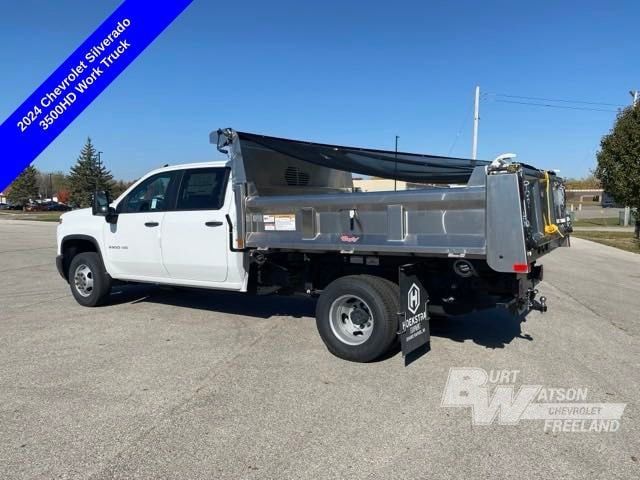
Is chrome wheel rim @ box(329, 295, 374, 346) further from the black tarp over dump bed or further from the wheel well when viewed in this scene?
the wheel well

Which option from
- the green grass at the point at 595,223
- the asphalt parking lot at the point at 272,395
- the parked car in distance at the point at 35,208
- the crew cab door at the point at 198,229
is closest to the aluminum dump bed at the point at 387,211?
the crew cab door at the point at 198,229

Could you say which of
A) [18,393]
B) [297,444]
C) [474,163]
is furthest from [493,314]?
[18,393]

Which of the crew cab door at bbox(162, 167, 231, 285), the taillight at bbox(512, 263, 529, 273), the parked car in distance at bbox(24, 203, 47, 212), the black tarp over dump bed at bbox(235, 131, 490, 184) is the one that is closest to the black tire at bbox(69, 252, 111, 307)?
the crew cab door at bbox(162, 167, 231, 285)

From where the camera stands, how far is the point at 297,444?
3.62 meters

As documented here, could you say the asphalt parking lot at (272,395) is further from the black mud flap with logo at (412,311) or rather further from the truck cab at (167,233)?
the truck cab at (167,233)

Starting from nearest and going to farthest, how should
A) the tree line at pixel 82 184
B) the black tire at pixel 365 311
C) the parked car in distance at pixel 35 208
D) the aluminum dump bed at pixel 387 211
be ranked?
1. the aluminum dump bed at pixel 387 211
2. the black tire at pixel 365 311
3. the tree line at pixel 82 184
4. the parked car in distance at pixel 35 208

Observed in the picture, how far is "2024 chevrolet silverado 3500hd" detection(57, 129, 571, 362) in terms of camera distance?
4641 millimetres

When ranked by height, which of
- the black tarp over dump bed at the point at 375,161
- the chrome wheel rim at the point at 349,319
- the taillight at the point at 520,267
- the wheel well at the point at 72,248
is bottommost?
the chrome wheel rim at the point at 349,319

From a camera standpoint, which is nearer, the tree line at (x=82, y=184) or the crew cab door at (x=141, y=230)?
the crew cab door at (x=141, y=230)

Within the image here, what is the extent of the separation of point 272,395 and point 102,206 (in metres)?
4.25

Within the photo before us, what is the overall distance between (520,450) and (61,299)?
7.47m

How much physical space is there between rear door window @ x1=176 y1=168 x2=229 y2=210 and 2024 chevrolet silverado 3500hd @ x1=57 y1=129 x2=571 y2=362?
2cm

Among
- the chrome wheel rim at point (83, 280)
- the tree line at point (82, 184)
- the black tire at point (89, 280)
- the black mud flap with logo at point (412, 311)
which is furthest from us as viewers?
the tree line at point (82, 184)

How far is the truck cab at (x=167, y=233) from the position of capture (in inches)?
250
